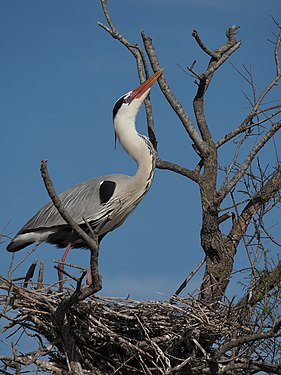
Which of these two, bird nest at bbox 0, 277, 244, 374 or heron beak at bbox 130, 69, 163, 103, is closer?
bird nest at bbox 0, 277, 244, 374

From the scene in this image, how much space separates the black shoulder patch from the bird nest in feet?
5.72

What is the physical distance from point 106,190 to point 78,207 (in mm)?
309

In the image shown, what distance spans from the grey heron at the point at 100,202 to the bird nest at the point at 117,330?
1.51 m

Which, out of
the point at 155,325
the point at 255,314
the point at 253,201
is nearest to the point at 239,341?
the point at 255,314

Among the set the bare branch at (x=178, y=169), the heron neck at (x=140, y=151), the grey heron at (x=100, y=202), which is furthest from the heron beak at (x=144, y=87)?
the bare branch at (x=178, y=169)

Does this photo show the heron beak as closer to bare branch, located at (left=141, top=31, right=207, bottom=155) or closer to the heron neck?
bare branch, located at (left=141, top=31, right=207, bottom=155)

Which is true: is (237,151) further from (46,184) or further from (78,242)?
(46,184)

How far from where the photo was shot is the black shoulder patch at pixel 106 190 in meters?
8.13

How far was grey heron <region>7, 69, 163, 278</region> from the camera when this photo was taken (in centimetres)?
810

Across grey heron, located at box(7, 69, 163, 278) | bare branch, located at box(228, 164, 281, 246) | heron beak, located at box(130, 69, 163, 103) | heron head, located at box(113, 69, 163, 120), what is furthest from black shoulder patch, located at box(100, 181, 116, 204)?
bare branch, located at box(228, 164, 281, 246)

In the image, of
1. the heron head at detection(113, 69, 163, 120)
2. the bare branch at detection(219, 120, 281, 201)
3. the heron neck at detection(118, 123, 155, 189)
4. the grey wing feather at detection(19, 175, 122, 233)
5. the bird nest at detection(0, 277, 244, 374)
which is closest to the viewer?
the bird nest at detection(0, 277, 244, 374)

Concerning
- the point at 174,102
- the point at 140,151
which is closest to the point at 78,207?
the point at 140,151

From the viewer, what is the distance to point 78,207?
26.8 ft

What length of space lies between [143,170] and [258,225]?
1.54m
